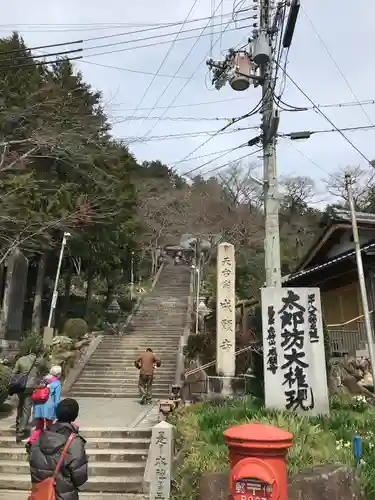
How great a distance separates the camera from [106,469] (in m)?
7.88

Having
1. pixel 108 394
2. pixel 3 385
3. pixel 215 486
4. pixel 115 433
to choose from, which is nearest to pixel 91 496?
pixel 115 433

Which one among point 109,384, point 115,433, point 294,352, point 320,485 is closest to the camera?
point 320,485

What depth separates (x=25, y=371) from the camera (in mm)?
9344

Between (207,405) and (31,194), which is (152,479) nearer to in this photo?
(207,405)

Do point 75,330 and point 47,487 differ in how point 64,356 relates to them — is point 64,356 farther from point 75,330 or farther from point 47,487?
point 47,487

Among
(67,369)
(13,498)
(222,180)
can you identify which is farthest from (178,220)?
(13,498)

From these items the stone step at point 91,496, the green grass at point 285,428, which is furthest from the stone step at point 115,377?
the stone step at point 91,496

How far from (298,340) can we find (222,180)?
Answer: 3388cm

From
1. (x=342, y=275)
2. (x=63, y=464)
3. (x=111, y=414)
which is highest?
(x=342, y=275)

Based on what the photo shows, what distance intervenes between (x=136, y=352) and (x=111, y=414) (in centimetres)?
865

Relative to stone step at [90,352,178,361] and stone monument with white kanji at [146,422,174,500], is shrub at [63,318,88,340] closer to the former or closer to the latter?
stone step at [90,352,178,361]

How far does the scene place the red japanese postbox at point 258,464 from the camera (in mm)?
3826

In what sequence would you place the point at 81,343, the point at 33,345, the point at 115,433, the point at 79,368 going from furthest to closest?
the point at 81,343 → the point at 79,368 → the point at 33,345 → the point at 115,433

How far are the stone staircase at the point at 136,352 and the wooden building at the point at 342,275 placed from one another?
20.6 ft
